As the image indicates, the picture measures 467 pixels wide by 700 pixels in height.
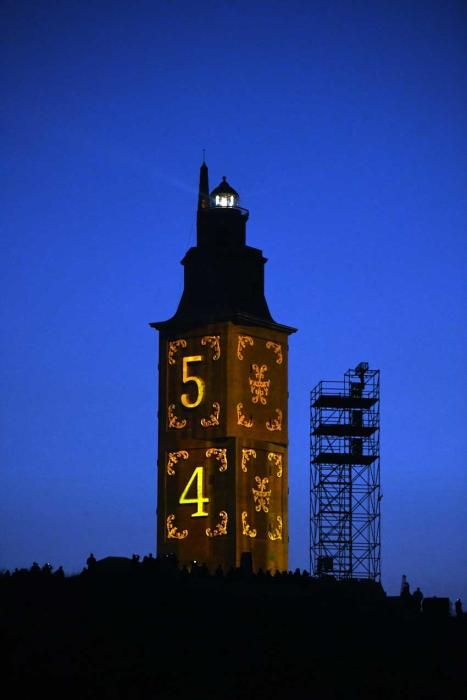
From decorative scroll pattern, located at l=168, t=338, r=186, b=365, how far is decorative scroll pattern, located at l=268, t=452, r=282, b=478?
198 inches

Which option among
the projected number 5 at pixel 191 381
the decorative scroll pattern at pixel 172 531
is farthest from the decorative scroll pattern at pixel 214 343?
the decorative scroll pattern at pixel 172 531

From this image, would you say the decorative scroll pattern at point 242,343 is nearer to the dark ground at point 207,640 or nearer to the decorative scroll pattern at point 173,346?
the decorative scroll pattern at point 173,346

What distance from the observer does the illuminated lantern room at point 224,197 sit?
220ft

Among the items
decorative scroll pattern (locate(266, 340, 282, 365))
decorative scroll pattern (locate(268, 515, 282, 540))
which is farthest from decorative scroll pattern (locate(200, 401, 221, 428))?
decorative scroll pattern (locate(268, 515, 282, 540))

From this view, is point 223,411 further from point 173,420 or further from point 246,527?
point 246,527

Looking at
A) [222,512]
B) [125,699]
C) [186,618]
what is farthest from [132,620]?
[222,512]

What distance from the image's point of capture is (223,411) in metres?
63.6

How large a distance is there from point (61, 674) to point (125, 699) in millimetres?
1767

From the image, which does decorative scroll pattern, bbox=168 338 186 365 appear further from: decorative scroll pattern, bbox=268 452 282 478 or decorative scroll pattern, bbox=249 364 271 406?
decorative scroll pattern, bbox=268 452 282 478

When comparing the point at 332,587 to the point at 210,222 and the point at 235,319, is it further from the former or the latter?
the point at 210,222

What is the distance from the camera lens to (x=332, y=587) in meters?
56.5

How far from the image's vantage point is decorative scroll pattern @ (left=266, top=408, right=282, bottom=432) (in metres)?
64.9

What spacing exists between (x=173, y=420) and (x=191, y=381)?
1664mm

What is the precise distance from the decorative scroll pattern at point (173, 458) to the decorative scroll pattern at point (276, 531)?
4112 millimetres
